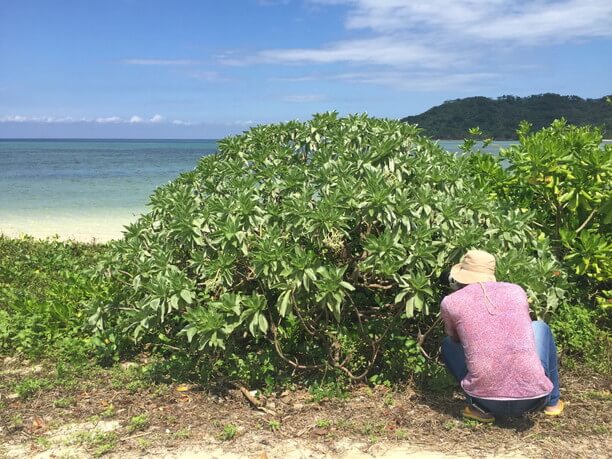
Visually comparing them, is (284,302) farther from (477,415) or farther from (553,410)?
(553,410)

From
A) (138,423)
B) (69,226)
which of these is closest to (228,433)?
(138,423)

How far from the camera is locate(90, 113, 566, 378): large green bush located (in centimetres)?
405

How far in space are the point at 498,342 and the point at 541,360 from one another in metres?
0.41

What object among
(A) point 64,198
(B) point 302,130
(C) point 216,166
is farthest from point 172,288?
(A) point 64,198

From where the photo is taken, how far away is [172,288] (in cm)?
421

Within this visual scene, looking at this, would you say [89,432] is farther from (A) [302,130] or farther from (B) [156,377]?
(A) [302,130]

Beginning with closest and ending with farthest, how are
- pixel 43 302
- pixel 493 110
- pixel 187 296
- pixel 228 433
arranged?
1. pixel 228 433
2. pixel 187 296
3. pixel 43 302
4. pixel 493 110

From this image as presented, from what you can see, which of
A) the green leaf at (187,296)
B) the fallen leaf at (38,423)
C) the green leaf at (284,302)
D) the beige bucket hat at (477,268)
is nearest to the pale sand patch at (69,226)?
the fallen leaf at (38,423)

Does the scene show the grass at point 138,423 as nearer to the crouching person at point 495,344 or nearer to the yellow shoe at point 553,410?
the crouching person at point 495,344

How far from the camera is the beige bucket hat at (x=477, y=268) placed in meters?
3.77

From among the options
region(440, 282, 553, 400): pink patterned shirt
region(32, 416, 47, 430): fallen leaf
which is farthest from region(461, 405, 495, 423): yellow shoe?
region(32, 416, 47, 430): fallen leaf

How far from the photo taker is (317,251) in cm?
457

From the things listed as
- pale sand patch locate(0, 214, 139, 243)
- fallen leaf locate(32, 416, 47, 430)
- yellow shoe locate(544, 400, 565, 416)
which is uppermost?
yellow shoe locate(544, 400, 565, 416)

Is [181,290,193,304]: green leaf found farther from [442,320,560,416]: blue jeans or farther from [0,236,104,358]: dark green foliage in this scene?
[442,320,560,416]: blue jeans
